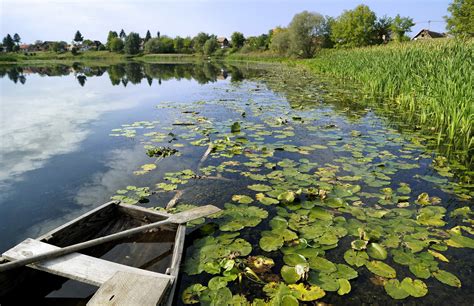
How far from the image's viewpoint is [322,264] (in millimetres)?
2424

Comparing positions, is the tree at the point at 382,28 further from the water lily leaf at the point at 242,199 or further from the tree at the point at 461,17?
the water lily leaf at the point at 242,199

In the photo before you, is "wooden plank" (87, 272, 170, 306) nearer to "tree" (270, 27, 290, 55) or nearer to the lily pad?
the lily pad

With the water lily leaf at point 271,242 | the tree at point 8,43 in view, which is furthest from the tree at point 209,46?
the water lily leaf at point 271,242

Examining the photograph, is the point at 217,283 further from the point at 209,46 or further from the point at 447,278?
the point at 209,46

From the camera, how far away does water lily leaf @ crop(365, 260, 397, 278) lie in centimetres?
233

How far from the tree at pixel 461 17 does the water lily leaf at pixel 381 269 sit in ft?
109

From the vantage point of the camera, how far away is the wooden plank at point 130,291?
1757mm

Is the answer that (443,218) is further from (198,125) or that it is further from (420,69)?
(420,69)

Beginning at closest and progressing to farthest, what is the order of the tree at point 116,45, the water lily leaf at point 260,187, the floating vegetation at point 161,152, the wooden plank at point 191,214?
the wooden plank at point 191,214 < the water lily leaf at point 260,187 < the floating vegetation at point 161,152 < the tree at point 116,45

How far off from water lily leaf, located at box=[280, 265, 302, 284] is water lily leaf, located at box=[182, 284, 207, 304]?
0.62 metres

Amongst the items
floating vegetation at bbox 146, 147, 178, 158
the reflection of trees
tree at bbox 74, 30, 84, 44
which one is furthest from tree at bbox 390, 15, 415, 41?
tree at bbox 74, 30, 84, 44

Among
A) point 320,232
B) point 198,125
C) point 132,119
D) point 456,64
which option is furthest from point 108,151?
point 456,64

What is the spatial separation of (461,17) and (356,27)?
575 inches

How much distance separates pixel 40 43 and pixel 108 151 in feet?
406
